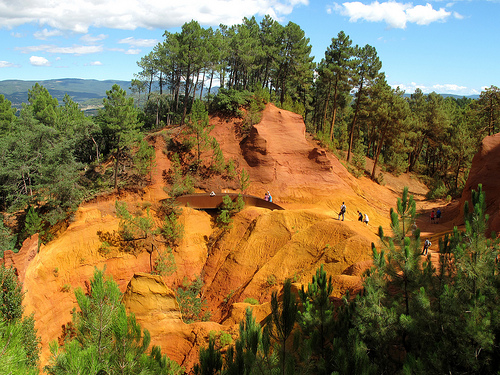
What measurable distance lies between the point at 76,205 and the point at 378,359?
854 inches

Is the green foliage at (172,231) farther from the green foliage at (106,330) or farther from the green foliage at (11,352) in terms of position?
the green foliage at (11,352)

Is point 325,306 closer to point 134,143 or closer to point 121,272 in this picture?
point 121,272

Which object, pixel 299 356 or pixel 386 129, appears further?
pixel 386 129

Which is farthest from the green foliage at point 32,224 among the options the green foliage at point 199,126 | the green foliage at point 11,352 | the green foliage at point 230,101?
the green foliage at point 230,101

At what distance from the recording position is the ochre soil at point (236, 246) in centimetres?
1612

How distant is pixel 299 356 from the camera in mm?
7910

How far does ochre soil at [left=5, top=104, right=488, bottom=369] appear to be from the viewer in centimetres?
1612

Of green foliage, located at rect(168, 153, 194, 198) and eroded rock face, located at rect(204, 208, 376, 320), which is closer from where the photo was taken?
eroded rock face, located at rect(204, 208, 376, 320)

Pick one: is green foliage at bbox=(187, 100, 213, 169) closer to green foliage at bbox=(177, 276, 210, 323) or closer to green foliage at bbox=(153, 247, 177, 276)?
green foliage at bbox=(153, 247, 177, 276)

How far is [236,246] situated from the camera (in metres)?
23.4

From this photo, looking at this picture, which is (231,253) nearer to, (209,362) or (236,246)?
(236,246)

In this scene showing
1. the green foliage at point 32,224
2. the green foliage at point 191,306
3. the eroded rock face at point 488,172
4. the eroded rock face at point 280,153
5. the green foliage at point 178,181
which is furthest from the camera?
the eroded rock face at point 280,153

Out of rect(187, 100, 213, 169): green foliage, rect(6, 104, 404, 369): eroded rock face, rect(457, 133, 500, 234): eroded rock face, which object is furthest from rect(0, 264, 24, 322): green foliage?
rect(457, 133, 500, 234): eroded rock face

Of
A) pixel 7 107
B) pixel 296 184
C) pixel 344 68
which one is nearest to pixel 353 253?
pixel 296 184
